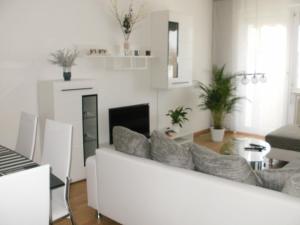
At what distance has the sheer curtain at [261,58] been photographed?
5.71 m

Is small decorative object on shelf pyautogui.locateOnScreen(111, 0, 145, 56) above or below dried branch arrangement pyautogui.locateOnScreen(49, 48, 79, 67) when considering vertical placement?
above

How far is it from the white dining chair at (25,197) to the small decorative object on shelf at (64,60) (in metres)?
2.39

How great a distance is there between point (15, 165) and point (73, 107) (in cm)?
169

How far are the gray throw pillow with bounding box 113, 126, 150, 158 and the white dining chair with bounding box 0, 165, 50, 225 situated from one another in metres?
1.08

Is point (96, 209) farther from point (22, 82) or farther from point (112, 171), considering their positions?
point (22, 82)

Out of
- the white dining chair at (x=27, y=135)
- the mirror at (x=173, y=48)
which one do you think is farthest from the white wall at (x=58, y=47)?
the white dining chair at (x=27, y=135)

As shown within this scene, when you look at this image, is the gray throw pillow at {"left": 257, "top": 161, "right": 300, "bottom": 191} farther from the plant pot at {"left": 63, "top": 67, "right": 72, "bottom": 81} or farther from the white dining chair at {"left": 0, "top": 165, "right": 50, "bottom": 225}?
the plant pot at {"left": 63, "top": 67, "right": 72, "bottom": 81}

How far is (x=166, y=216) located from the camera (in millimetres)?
2330

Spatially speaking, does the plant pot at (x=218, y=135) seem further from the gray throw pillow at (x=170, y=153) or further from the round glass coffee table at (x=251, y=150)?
the gray throw pillow at (x=170, y=153)

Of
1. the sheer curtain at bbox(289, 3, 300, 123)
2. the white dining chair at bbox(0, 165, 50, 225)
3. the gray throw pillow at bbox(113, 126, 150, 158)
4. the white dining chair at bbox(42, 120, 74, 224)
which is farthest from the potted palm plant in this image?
the white dining chair at bbox(0, 165, 50, 225)

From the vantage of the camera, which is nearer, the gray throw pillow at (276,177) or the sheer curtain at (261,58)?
the gray throw pillow at (276,177)

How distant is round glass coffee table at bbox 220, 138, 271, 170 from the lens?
3.61 meters

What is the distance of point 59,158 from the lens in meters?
2.33

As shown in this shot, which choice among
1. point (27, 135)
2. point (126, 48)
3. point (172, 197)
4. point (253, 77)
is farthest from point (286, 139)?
point (27, 135)
